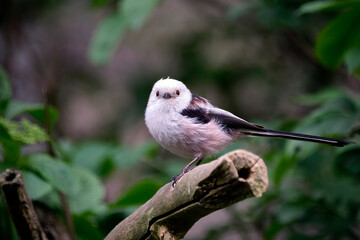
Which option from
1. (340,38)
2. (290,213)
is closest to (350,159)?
(290,213)

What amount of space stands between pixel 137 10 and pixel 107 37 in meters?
0.52

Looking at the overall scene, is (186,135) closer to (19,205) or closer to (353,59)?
(19,205)

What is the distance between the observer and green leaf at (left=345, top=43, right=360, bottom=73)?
11.1 feet

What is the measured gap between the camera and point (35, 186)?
9.90 feet

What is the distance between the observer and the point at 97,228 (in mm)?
3361

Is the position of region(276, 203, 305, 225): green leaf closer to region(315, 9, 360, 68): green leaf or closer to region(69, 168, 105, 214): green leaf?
region(315, 9, 360, 68): green leaf

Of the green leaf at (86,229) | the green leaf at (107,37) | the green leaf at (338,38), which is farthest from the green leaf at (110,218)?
the green leaf at (338,38)

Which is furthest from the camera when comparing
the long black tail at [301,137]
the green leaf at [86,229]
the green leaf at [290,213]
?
the green leaf at [290,213]

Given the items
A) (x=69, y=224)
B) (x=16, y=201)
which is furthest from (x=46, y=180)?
(x=16, y=201)

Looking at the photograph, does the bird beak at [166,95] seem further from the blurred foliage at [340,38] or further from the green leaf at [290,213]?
the green leaf at [290,213]

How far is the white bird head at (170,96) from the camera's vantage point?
3.08 meters

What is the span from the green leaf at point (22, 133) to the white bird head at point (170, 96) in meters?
0.76

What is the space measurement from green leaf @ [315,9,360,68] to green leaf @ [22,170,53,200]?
2.18 m

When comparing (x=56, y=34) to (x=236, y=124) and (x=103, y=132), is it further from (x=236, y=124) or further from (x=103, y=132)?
(x=236, y=124)
